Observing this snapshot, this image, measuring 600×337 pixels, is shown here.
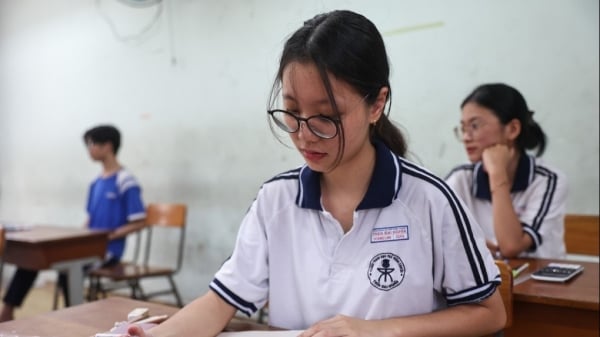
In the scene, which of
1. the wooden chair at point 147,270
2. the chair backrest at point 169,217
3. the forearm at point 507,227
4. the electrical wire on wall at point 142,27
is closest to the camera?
the forearm at point 507,227

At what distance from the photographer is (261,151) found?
2.91 metres

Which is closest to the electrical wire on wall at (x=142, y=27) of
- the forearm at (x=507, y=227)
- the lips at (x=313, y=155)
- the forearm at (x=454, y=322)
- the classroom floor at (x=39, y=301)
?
the classroom floor at (x=39, y=301)

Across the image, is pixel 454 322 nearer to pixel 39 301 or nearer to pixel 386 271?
pixel 386 271

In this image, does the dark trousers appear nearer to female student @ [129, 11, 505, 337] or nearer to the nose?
female student @ [129, 11, 505, 337]

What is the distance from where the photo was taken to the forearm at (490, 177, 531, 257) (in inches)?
64.2

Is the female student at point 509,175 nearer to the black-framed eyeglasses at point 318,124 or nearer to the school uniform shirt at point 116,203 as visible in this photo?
the black-framed eyeglasses at point 318,124

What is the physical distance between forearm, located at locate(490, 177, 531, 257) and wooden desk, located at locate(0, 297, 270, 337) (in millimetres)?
1002

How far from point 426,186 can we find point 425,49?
130cm

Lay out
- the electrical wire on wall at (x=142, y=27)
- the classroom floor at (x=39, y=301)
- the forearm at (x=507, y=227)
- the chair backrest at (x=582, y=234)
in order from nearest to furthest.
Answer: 1. the forearm at (x=507, y=227)
2. the chair backrest at (x=582, y=234)
3. the classroom floor at (x=39, y=301)
4. the electrical wire on wall at (x=142, y=27)

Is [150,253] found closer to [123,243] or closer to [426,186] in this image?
[123,243]

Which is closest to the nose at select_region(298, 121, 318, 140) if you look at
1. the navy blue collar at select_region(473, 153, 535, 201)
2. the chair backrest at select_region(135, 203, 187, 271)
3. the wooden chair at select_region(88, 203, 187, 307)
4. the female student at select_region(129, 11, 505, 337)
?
the female student at select_region(129, 11, 505, 337)

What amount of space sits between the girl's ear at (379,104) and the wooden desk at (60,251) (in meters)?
2.02

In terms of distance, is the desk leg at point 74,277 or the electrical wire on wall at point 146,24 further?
the electrical wire on wall at point 146,24

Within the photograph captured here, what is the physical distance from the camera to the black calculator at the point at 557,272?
135cm
